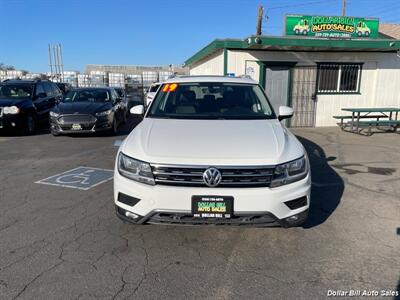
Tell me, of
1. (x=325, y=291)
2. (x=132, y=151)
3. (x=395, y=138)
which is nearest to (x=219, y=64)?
(x=395, y=138)

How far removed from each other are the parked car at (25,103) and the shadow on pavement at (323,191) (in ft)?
28.2

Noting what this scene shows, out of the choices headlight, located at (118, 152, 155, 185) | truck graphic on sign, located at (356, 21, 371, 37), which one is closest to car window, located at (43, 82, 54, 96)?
headlight, located at (118, 152, 155, 185)

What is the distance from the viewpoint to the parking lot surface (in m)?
2.83

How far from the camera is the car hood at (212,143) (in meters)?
3.12

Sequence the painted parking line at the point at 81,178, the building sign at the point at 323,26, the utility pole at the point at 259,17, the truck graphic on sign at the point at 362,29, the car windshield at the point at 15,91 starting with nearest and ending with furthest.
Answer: the painted parking line at the point at 81,178
the car windshield at the point at 15,91
the building sign at the point at 323,26
the truck graphic on sign at the point at 362,29
the utility pole at the point at 259,17

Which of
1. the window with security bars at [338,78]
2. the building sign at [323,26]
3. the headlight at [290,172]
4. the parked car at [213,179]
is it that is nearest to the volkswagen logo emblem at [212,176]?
the parked car at [213,179]

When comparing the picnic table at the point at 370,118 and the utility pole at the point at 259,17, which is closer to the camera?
the picnic table at the point at 370,118

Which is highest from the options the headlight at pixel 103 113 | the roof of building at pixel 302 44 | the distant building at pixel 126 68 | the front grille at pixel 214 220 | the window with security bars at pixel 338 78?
the distant building at pixel 126 68

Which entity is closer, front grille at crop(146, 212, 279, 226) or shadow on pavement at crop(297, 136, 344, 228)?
front grille at crop(146, 212, 279, 226)

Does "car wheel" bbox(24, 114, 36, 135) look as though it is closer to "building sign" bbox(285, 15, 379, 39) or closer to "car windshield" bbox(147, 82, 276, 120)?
"car windshield" bbox(147, 82, 276, 120)

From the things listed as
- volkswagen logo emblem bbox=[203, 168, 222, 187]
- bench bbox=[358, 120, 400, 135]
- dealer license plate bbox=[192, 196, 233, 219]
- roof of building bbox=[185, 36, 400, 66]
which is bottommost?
bench bbox=[358, 120, 400, 135]

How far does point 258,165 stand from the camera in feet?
10.1

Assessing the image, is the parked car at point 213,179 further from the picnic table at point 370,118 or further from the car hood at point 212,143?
the picnic table at point 370,118

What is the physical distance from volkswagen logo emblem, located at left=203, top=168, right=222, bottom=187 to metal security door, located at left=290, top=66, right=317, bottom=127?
34.1 ft
